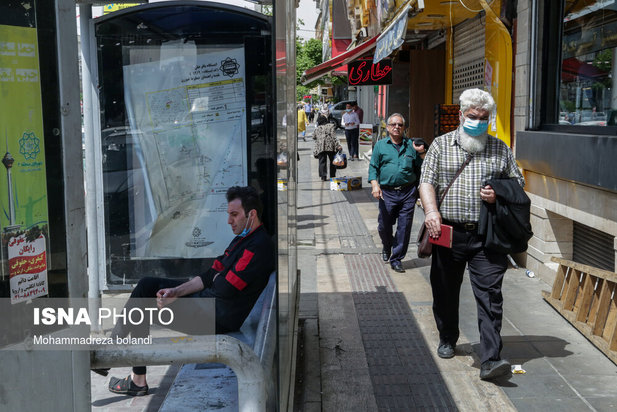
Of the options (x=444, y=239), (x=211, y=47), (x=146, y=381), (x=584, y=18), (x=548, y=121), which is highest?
(x=584, y=18)

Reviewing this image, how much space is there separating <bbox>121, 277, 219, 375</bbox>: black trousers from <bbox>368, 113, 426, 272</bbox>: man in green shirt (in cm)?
349

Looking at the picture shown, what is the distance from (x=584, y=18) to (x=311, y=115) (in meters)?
43.7

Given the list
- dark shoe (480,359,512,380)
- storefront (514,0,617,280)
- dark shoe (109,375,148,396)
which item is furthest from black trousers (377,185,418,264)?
dark shoe (109,375,148,396)

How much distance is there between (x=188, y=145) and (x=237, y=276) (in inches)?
72.4

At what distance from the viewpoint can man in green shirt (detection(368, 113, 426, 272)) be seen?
23.5ft

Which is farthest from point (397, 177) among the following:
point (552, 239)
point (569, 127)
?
point (569, 127)

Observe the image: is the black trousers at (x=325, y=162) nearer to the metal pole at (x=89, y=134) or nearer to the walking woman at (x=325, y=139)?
the walking woman at (x=325, y=139)

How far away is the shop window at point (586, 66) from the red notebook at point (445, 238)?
2.06m

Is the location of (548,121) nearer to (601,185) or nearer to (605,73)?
(605,73)

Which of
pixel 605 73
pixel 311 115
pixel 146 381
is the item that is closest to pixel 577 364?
pixel 605 73

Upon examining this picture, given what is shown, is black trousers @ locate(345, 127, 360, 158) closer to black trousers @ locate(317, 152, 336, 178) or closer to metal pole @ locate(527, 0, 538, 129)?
black trousers @ locate(317, 152, 336, 178)

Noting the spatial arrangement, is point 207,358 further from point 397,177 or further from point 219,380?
point 397,177

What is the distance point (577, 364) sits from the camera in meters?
4.61

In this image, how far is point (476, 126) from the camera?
431cm
